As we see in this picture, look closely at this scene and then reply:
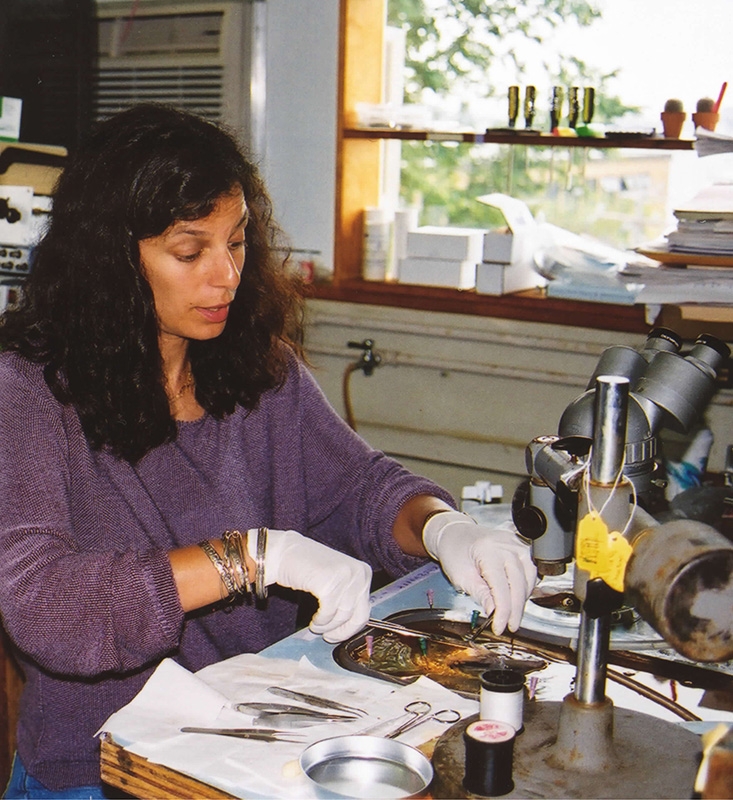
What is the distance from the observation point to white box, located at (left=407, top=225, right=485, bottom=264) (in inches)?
107

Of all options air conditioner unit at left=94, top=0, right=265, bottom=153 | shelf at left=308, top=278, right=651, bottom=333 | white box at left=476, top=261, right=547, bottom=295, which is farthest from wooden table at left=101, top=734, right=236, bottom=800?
air conditioner unit at left=94, top=0, right=265, bottom=153

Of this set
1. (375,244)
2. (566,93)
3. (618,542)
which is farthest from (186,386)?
(566,93)

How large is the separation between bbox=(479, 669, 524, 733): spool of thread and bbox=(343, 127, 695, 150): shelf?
166 centimetres

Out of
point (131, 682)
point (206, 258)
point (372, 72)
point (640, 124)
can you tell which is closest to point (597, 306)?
Result: point (640, 124)

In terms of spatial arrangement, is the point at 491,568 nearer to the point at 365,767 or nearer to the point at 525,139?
the point at 365,767

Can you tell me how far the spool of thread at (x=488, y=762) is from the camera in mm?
989

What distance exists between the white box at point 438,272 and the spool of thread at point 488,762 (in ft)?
6.05

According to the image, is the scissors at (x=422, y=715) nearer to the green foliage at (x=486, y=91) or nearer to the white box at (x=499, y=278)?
the white box at (x=499, y=278)

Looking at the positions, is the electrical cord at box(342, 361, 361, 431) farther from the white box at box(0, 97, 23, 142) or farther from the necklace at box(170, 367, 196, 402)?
the necklace at box(170, 367, 196, 402)

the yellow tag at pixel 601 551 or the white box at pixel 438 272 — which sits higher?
the white box at pixel 438 272

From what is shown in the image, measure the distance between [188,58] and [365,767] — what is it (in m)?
2.30

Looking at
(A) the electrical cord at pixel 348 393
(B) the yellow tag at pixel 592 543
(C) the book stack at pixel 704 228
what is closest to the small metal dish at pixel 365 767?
(B) the yellow tag at pixel 592 543

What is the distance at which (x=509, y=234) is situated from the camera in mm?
2615

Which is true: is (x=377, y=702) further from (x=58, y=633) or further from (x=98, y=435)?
(x=98, y=435)
